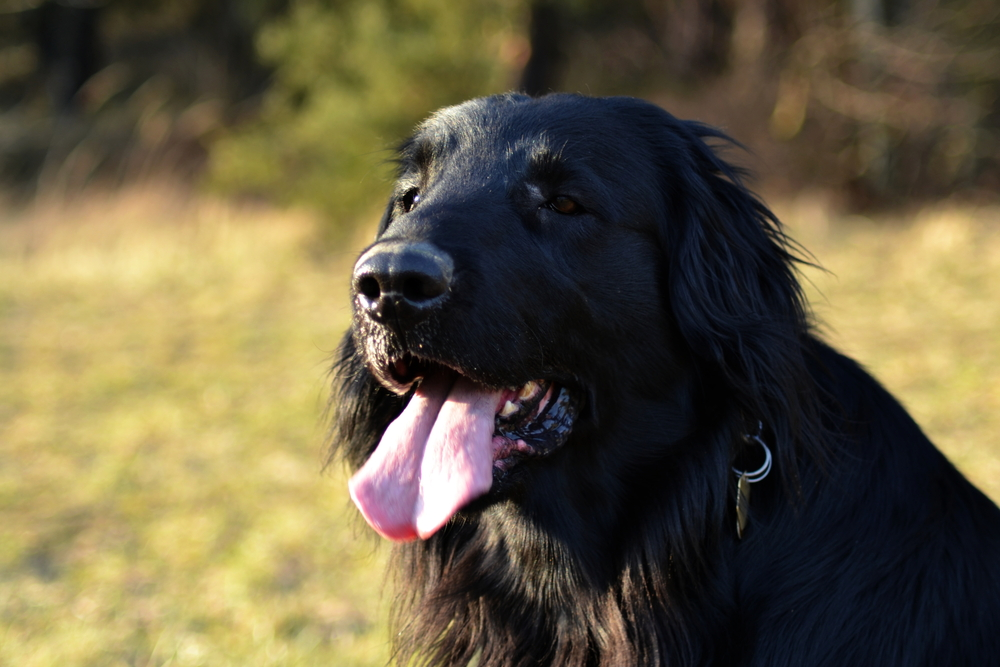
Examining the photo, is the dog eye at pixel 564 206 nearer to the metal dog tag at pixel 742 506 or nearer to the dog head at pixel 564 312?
the dog head at pixel 564 312

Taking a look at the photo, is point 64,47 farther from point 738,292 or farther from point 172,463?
point 738,292

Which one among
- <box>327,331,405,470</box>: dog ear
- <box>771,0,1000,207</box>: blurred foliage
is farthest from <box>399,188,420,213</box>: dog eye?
<box>771,0,1000,207</box>: blurred foliage

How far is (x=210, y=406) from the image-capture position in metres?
6.46

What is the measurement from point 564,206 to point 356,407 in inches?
34.9

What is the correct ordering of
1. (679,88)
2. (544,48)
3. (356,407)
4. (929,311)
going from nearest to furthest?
(356,407) < (929,311) < (679,88) < (544,48)

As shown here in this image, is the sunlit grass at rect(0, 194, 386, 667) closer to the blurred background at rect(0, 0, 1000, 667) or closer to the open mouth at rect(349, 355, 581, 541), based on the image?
the blurred background at rect(0, 0, 1000, 667)

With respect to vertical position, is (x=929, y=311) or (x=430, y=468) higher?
(x=929, y=311)

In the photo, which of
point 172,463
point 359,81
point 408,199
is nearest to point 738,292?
point 408,199

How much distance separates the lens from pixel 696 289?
7.35 ft

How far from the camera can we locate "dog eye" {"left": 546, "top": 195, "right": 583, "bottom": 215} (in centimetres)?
226

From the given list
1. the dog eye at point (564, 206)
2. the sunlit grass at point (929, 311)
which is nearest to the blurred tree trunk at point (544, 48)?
the sunlit grass at point (929, 311)

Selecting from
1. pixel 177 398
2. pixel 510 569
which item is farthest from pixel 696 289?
pixel 177 398

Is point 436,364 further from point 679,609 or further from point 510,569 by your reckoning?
point 679,609

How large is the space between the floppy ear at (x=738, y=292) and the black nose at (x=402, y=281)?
73 centimetres
